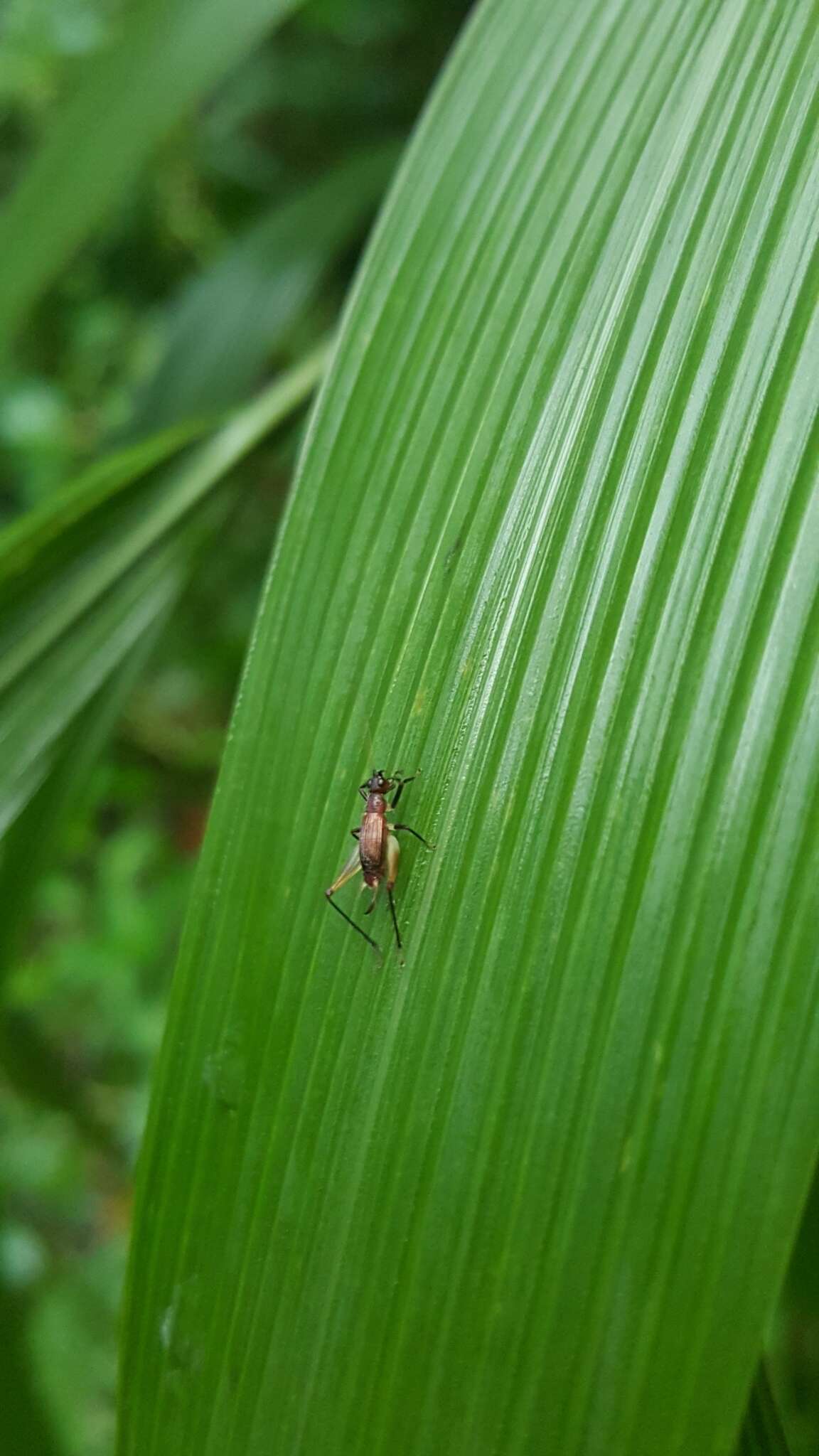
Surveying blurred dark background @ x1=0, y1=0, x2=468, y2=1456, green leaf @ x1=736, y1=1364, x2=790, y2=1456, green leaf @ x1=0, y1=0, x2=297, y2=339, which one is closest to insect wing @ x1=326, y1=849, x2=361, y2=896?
green leaf @ x1=736, y1=1364, x2=790, y2=1456

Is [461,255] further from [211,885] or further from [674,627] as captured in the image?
[211,885]

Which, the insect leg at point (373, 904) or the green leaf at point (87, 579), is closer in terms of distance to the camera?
the insect leg at point (373, 904)

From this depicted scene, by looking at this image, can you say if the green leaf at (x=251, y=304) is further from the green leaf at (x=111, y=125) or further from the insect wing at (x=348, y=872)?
the insect wing at (x=348, y=872)

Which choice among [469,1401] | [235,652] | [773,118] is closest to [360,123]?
[235,652]

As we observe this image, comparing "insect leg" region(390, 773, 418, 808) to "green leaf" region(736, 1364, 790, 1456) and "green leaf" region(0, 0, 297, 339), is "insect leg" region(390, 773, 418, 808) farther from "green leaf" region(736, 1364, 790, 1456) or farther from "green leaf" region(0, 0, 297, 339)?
"green leaf" region(0, 0, 297, 339)

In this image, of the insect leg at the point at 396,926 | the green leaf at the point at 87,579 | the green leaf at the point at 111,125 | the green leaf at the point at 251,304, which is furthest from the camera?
the green leaf at the point at 251,304

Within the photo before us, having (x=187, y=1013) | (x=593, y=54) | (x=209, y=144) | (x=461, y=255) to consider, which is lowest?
(x=187, y=1013)

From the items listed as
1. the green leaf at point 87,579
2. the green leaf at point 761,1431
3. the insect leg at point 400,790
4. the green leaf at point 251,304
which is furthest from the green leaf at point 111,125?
the green leaf at point 761,1431
